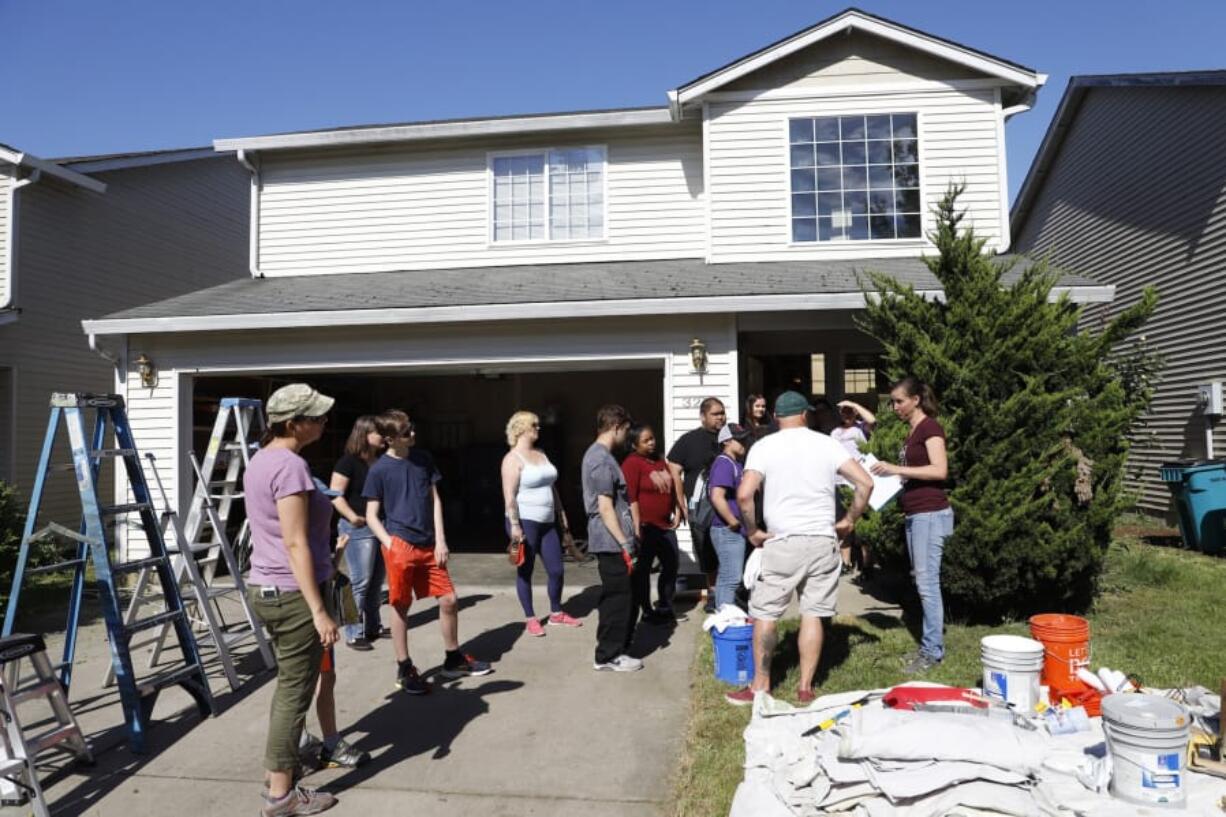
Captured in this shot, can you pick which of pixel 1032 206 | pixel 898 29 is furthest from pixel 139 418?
pixel 1032 206

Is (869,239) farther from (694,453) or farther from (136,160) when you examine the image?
(136,160)

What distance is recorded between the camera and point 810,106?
10.3m

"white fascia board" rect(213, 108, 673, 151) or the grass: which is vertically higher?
"white fascia board" rect(213, 108, 673, 151)

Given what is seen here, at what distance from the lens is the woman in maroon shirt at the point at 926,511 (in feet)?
16.6

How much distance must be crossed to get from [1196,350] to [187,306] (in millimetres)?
12841

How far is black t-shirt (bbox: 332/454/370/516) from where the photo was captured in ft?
20.5

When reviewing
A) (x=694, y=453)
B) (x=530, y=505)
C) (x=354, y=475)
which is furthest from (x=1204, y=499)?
(x=354, y=475)

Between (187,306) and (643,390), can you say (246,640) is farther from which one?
(643,390)

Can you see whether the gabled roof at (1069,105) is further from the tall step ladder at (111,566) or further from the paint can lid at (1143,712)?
the tall step ladder at (111,566)

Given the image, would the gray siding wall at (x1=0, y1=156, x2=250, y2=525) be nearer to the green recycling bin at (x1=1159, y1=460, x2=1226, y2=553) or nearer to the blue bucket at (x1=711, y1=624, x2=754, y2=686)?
the blue bucket at (x1=711, y1=624, x2=754, y2=686)

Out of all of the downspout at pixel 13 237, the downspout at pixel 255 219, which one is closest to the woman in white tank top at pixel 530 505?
the downspout at pixel 255 219

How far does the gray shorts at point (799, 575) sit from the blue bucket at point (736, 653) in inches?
15.9

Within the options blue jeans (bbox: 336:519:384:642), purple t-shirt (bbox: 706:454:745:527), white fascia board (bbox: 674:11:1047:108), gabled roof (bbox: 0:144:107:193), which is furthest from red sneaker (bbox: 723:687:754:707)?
gabled roof (bbox: 0:144:107:193)

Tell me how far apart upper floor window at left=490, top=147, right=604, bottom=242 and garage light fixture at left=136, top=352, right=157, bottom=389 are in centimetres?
455
